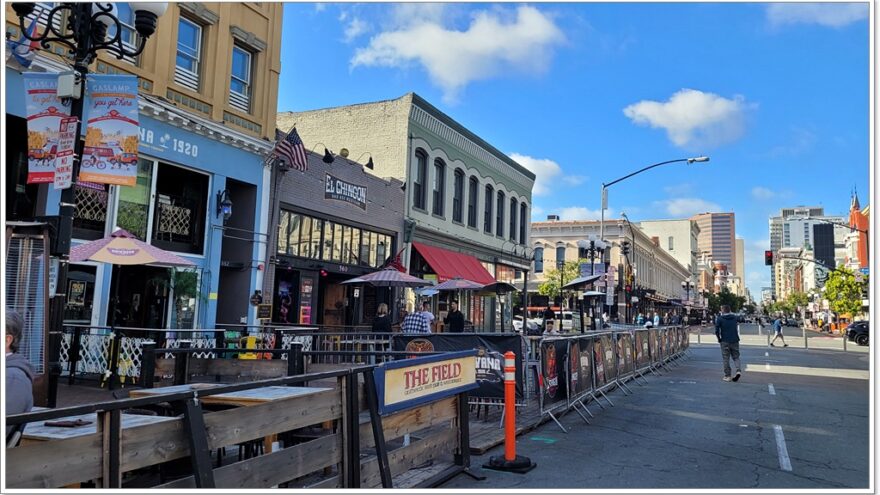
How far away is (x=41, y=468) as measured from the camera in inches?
123

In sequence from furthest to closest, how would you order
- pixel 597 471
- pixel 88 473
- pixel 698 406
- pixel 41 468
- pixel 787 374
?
pixel 787 374 < pixel 698 406 < pixel 597 471 < pixel 88 473 < pixel 41 468

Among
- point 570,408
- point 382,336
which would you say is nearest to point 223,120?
point 382,336

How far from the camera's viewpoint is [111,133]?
7.48 metres

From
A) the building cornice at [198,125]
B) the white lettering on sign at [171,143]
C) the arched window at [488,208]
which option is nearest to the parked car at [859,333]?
the arched window at [488,208]

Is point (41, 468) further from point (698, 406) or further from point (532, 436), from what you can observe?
point (698, 406)

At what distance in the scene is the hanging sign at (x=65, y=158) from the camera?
700 centimetres

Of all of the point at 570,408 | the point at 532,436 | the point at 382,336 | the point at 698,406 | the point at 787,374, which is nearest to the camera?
the point at 532,436

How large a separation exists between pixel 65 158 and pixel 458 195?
22.6 meters

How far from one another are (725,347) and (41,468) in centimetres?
1585

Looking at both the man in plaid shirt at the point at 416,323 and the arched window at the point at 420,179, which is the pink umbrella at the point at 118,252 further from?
the arched window at the point at 420,179

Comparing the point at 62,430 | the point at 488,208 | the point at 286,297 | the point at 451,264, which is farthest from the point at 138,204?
the point at 488,208

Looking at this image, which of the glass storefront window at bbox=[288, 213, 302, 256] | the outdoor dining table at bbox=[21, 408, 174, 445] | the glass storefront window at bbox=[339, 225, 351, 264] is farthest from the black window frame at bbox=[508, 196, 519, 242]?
the outdoor dining table at bbox=[21, 408, 174, 445]

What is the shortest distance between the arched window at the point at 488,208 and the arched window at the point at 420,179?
20.7ft

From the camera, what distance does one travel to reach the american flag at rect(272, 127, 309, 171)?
17.5m
